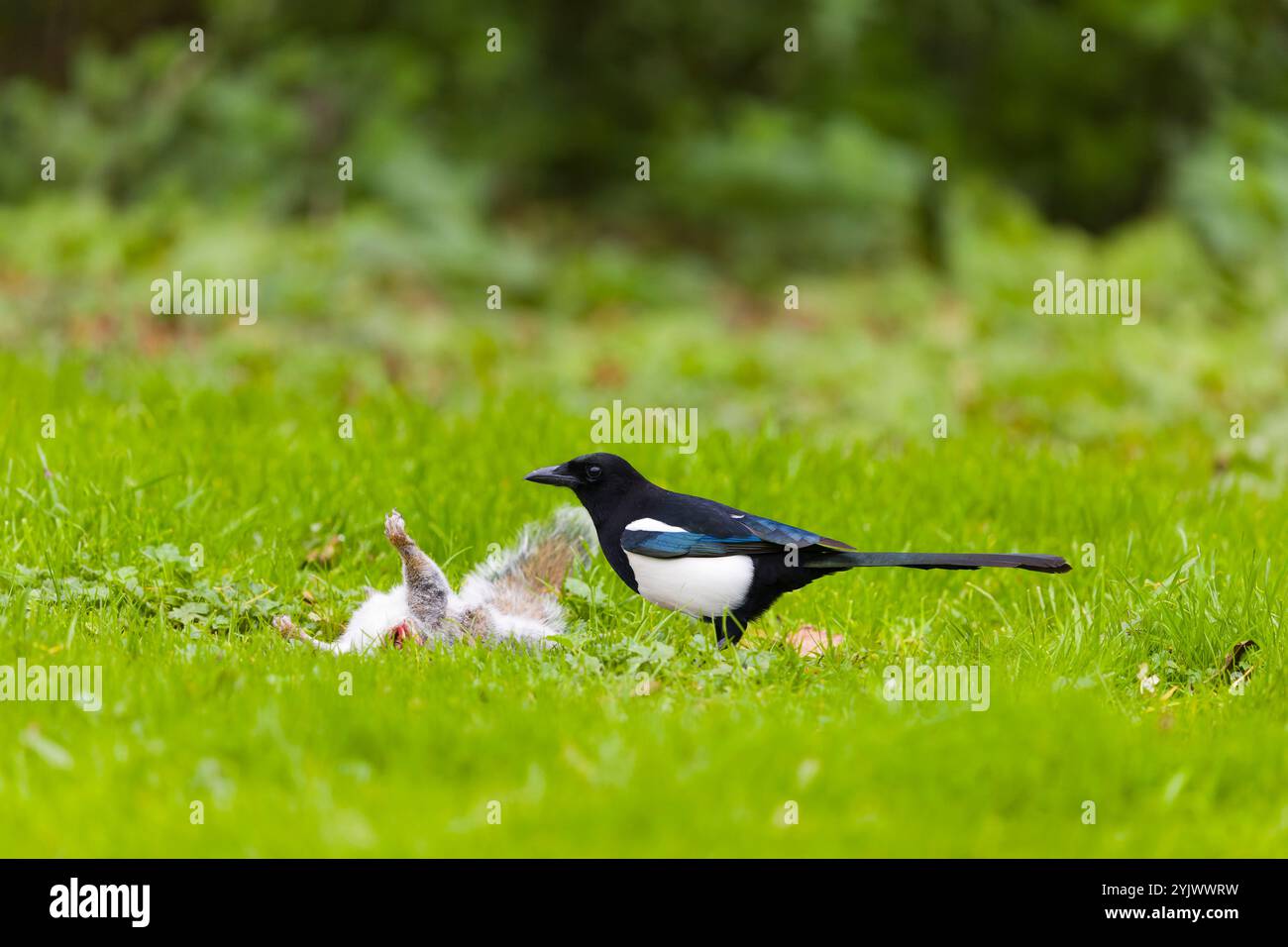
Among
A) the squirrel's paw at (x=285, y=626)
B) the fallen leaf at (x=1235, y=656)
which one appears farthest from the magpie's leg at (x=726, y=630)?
the fallen leaf at (x=1235, y=656)

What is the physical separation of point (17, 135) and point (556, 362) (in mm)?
5951

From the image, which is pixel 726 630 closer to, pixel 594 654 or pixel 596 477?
pixel 594 654

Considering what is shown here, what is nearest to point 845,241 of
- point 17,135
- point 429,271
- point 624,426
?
point 429,271

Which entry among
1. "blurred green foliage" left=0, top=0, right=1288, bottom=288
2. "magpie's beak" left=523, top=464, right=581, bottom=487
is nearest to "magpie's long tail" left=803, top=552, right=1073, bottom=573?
"magpie's beak" left=523, top=464, right=581, bottom=487

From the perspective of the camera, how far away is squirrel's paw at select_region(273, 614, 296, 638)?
15.7ft

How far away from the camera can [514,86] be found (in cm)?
1457

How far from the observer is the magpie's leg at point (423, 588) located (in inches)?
186

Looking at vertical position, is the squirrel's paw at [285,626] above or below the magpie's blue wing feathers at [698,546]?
below

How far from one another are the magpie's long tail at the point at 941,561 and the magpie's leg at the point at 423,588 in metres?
1.20

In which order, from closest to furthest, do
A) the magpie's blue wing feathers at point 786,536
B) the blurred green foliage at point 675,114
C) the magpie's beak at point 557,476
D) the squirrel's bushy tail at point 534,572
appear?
the magpie's blue wing feathers at point 786,536
the magpie's beak at point 557,476
the squirrel's bushy tail at point 534,572
the blurred green foliage at point 675,114

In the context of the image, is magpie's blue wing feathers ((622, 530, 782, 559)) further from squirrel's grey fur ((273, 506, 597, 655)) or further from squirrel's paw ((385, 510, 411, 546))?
squirrel's paw ((385, 510, 411, 546))

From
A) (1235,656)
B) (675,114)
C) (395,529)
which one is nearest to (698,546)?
(395,529)

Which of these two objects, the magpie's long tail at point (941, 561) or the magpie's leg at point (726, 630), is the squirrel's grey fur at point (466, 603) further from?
the magpie's long tail at point (941, 561)

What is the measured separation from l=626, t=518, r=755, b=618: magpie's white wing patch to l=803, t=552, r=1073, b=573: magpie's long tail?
8.7 inches
